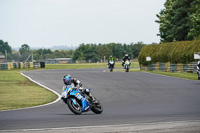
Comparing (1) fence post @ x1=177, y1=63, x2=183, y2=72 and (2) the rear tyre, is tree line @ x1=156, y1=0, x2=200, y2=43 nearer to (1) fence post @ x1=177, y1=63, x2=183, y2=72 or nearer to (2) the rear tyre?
(1) fence post @ x1=177, y1=63, x2=183, y2=72

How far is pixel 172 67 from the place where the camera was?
47.6m

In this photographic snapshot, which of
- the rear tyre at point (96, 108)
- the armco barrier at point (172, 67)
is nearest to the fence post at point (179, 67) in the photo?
the armco barrier at point (172, 67)

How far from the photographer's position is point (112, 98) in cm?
1955

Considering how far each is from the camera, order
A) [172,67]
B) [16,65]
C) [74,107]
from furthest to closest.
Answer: [16,65] < [172,67] < [74,107]

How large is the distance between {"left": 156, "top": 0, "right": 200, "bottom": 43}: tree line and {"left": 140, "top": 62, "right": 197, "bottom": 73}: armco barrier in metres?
9.11

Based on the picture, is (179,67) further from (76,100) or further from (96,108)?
(76,100)

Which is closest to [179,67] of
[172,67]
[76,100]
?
[172,67]

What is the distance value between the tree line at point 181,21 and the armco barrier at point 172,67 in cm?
911

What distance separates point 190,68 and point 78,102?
31.6 m

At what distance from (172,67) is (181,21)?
20954 millimetres

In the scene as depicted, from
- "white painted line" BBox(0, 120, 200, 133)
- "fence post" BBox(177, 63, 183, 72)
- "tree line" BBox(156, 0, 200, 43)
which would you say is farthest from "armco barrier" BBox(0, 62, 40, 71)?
"white painted line" BBox(0, 120, 200, 133)

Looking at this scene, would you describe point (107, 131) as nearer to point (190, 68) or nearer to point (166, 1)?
point (190, 68)

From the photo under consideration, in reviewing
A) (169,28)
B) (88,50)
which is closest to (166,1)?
(169,28)

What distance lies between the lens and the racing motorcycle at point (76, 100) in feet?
41.2
